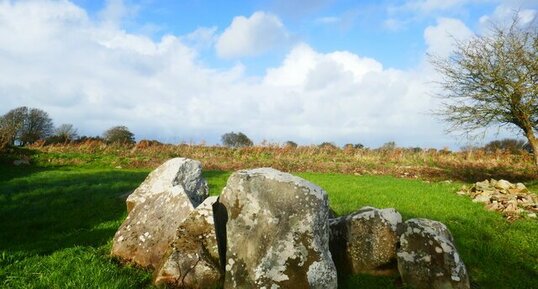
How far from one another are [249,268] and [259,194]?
137 centimetres

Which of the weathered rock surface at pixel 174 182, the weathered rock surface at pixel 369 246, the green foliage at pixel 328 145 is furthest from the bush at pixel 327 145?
the weathered rock surface at pixel 369 246

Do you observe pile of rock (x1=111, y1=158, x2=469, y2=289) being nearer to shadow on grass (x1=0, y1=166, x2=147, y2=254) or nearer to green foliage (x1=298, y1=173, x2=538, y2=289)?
green foliage (x1=298, y1=173, x2=538, y2=289)

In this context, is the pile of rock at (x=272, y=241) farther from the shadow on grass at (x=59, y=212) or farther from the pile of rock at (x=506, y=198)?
the pile of rock at (x=506, y=198)

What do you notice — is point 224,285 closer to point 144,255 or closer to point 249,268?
point 249,268

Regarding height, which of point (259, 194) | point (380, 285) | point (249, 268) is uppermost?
point (259, 194)

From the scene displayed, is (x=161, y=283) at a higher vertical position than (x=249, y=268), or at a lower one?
lower

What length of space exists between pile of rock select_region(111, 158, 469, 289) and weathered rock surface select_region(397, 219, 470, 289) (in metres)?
0.02

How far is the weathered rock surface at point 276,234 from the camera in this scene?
23.2ft

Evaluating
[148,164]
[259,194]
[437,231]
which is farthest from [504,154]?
[259,194]

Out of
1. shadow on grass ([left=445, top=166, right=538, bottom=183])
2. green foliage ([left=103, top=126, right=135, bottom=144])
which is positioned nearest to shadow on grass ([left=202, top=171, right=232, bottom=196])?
shadow on grass ([left=445, top=166, right=538, bottom=183])

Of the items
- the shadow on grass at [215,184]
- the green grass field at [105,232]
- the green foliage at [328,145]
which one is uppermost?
the green foliage at [328,145]

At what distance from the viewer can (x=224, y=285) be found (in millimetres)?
7348

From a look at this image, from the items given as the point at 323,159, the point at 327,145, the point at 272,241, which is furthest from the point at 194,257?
the point at 327,145

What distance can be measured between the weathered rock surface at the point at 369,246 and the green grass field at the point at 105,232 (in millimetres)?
309
